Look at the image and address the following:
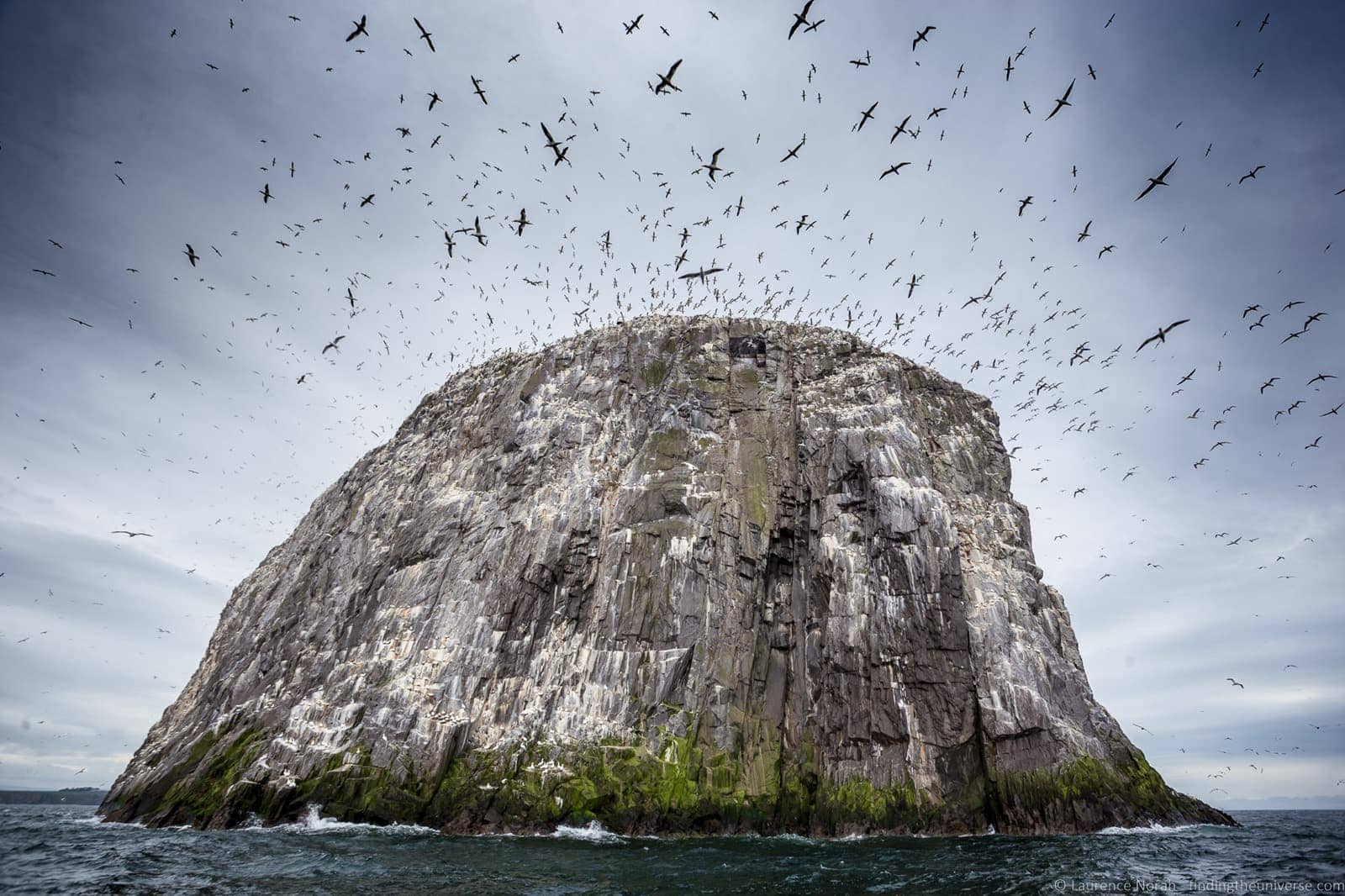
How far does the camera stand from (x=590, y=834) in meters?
29.0

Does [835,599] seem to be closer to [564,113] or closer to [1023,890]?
[1023,890]

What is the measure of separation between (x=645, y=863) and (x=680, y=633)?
47.8 ft

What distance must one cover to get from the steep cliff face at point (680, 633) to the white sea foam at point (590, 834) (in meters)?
0.54

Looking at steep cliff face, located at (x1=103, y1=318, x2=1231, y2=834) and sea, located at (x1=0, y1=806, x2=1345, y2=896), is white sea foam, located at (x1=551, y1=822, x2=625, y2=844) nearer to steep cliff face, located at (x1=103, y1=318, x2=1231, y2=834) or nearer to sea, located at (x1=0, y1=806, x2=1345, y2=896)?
sea, located at (x1=0, y1=806, x2=1345, y2=896)

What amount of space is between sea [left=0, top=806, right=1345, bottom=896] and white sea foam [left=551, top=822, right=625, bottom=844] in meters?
0.10

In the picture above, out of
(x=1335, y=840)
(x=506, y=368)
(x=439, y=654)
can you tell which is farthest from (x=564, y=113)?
(x=1335, y=840)

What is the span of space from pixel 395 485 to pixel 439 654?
1793 cm

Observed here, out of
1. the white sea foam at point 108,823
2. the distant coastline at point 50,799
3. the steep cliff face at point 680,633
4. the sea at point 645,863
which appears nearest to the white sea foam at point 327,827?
the sea at point 645,863

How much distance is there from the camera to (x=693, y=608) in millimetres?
36594

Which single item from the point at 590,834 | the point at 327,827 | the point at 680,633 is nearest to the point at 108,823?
the point at 327,827

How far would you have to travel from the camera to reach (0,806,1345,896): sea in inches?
679

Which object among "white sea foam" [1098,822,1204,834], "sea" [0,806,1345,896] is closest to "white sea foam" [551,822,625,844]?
"sea" [0,806,1345,896]

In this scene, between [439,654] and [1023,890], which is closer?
[1023,890]

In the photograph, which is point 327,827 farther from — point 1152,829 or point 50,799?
point 50,799
